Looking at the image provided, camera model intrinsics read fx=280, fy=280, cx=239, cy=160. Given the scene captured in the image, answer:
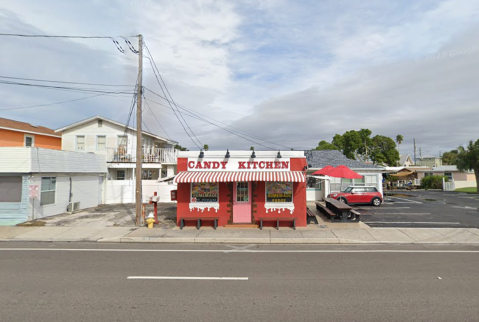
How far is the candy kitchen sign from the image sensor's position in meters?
13.2

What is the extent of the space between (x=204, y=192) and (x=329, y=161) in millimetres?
16333

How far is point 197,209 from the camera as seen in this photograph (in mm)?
13141

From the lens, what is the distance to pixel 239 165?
43.7ft

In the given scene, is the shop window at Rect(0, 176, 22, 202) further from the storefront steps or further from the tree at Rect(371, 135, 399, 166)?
the tree at Rect(371, 135, 399, 166)

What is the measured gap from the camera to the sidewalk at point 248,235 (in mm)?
10320

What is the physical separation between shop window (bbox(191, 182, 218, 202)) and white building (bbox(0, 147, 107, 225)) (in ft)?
24.9

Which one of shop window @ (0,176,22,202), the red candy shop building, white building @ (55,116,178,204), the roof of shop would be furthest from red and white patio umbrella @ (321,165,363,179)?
shop window @ (0,176,22,202)

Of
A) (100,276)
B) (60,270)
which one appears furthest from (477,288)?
(60,270)

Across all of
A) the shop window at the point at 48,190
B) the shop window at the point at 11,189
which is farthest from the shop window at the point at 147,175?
the shop window at the point at 11,189

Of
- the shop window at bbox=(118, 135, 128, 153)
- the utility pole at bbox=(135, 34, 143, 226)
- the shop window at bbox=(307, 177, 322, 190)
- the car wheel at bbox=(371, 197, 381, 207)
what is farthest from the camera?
the shop window at bbox=(118, 135, 128, 153)

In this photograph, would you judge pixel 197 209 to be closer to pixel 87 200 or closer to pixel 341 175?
pixel 341 175

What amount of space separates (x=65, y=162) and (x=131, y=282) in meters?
13.3

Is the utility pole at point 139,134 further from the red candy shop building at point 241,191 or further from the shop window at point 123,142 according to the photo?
the shop window at point 123,142

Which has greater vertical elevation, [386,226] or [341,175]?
[341,175]
